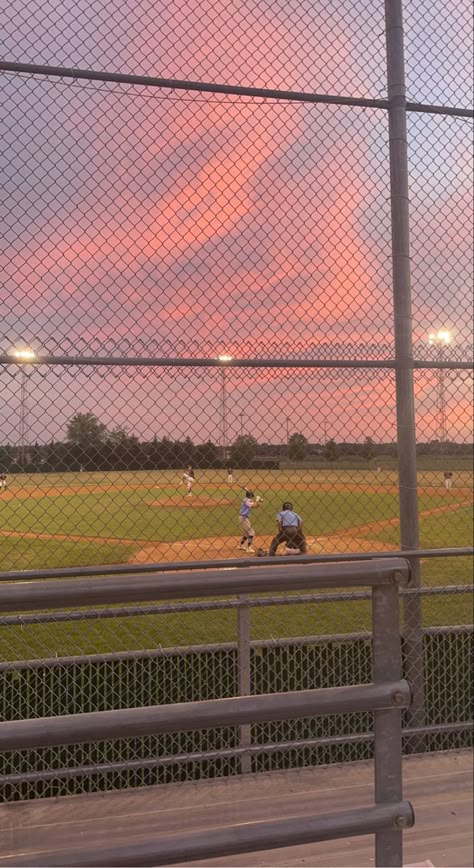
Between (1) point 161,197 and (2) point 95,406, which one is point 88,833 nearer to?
(2) point 95,406

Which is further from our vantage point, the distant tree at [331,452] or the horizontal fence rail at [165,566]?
the distant tree at [331,452]

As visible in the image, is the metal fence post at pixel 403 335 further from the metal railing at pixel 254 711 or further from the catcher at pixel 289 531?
the metal railing at pixel 254 711

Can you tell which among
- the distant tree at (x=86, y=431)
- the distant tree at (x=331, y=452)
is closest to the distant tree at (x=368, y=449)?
the distant tree at (x=331, y=452)

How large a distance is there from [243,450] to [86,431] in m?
0.82

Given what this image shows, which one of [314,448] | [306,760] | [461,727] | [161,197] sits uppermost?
[161,197]

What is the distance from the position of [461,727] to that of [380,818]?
2.98 meters

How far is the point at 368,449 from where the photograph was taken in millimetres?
4051

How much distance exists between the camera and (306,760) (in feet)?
14.2

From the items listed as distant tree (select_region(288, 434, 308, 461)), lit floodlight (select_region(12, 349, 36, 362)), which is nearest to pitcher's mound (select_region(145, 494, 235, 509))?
distant tree (select_region(288, 434, 308, 461))

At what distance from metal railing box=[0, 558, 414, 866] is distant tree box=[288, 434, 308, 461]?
2.40 metres

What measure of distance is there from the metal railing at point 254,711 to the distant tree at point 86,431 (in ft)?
7.31

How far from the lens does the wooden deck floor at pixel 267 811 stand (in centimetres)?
312

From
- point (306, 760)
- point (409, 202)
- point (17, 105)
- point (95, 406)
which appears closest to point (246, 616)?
point (306, 760)

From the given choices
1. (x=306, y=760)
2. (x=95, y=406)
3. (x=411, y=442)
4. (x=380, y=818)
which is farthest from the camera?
(x=306, y=760)
